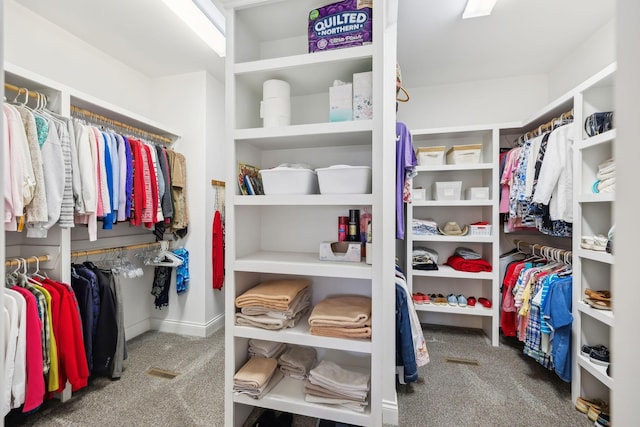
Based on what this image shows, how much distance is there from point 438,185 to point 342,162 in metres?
1.59

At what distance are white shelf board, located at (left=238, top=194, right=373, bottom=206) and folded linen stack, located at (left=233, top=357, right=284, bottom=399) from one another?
853 mm

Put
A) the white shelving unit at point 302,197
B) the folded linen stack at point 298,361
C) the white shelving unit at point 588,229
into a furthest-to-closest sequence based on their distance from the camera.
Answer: the white shelving unit at point 588,229 → the folded linen stack at point 298,361 → the white shelving unit at point 302,197

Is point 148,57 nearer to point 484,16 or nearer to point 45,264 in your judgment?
point 45,264

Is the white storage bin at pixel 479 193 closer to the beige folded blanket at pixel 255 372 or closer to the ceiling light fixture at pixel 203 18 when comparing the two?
the beige folded blanket at pixel 255 372

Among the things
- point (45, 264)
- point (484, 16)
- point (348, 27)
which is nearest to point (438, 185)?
point (484, 16)

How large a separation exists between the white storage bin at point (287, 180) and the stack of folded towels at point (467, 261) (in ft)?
6.73

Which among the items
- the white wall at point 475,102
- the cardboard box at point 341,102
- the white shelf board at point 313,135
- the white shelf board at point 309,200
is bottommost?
the white shelf board at point 309,200

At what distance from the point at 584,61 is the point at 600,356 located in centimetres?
227

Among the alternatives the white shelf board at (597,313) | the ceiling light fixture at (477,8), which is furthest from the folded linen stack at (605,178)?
the ceiling light fixture at (477,8)

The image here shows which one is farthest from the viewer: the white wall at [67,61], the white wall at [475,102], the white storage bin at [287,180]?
the white wall at [475,102]

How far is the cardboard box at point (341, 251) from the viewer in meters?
1.39

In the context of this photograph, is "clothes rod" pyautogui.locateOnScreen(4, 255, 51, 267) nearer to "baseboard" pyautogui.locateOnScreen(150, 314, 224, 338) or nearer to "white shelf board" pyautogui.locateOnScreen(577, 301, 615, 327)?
"baseboard" pyautogui.locateOnScreen(150, 314, 224, 338)

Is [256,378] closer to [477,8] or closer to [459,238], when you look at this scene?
[459,238]

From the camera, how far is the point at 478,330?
2.92 m
